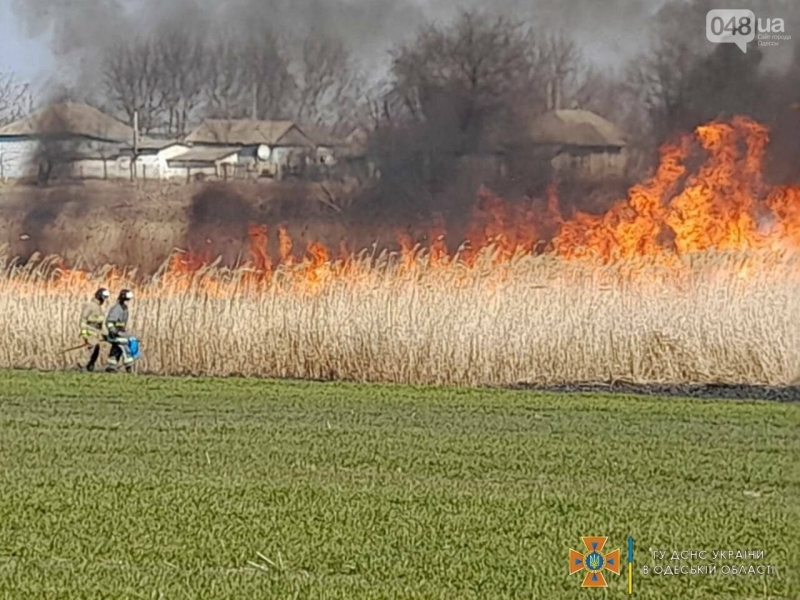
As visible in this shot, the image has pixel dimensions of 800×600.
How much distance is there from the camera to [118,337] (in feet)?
35.4

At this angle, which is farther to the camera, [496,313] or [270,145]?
[270,145]

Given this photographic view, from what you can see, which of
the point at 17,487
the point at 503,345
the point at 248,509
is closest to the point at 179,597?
the point at 248,509

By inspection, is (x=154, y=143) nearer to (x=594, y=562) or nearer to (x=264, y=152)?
(x=264, y=152)

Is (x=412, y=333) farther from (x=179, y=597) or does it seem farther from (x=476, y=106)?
(x=476, y=106)

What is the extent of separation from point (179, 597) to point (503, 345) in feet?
21.9

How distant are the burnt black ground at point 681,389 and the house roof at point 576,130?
6.64 meters

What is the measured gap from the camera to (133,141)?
21219 millimetres

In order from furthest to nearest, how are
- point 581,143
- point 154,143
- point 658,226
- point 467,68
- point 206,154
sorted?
point 154,143 < point 206,154 < point 467,68 < point 581,143 < point 658,226

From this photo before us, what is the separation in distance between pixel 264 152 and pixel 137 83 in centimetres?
300

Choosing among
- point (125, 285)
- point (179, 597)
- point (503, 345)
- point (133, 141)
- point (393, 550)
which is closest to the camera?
point (179, 597)

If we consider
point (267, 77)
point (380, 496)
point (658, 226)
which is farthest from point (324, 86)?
point (380, 496)

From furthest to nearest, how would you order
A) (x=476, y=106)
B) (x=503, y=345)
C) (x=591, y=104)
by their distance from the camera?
1. (x=476, y=106)
2. (x=591, y=104)
3. (x=503, y=345)

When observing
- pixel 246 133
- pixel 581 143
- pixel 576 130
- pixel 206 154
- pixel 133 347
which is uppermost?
pixel 246 133

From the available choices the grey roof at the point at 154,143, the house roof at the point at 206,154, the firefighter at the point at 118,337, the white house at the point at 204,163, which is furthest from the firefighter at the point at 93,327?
the grey roof at the point at 154,143
